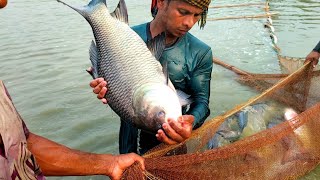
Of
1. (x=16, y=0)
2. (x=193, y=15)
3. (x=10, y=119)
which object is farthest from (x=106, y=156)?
(x=16, y=0)

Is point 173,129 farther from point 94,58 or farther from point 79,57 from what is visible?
point 79,57

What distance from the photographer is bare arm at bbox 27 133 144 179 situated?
176 cm

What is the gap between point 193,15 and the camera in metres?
2.32

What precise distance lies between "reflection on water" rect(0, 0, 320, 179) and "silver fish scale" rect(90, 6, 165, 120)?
2.50 m

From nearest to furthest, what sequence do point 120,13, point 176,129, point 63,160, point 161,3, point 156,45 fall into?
point 63,160 < point 176,129 < point 156,45 < point 120,13 < point 161,3

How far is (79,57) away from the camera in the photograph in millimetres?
8969

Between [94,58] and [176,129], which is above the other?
[94,58]

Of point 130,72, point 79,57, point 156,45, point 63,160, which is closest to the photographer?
point 63,160

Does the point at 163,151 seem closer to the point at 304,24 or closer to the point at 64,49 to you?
the point at 64,49

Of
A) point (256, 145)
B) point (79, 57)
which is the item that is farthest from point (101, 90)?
point (79, 57)

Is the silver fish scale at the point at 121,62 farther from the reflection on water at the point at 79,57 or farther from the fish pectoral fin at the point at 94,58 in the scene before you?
the reflection on water at the point at 79,57

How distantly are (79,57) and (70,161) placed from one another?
294 inches

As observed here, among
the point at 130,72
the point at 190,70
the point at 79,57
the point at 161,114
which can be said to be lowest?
the point at 79,57

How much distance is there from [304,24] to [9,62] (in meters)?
9.82
